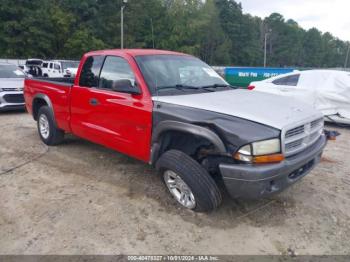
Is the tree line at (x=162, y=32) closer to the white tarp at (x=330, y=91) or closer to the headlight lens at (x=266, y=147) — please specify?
the white tarp at (x=330, y=91)

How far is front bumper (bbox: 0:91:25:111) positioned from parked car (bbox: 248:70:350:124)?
23.9ft

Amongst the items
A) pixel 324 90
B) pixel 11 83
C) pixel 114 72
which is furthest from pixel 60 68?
pixel 114 72

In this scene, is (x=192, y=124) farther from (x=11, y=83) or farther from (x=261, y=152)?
(x=11, y=83)

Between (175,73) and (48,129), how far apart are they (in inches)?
117

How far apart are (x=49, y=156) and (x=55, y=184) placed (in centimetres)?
130

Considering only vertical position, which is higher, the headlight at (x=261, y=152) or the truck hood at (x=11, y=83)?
the truck hood at (x=11, y=83)

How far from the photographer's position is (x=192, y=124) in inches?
127

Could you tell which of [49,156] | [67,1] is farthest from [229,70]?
[67,1]

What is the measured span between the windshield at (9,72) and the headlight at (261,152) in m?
9.40

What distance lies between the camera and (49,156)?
5.39 metres

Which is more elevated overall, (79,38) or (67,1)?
(67,1)

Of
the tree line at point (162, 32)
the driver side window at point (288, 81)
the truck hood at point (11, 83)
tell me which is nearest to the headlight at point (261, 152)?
the driver side window at point (288, 81)

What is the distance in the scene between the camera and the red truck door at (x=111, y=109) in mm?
3773

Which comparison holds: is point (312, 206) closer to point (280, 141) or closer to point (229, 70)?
point (280, 141)
